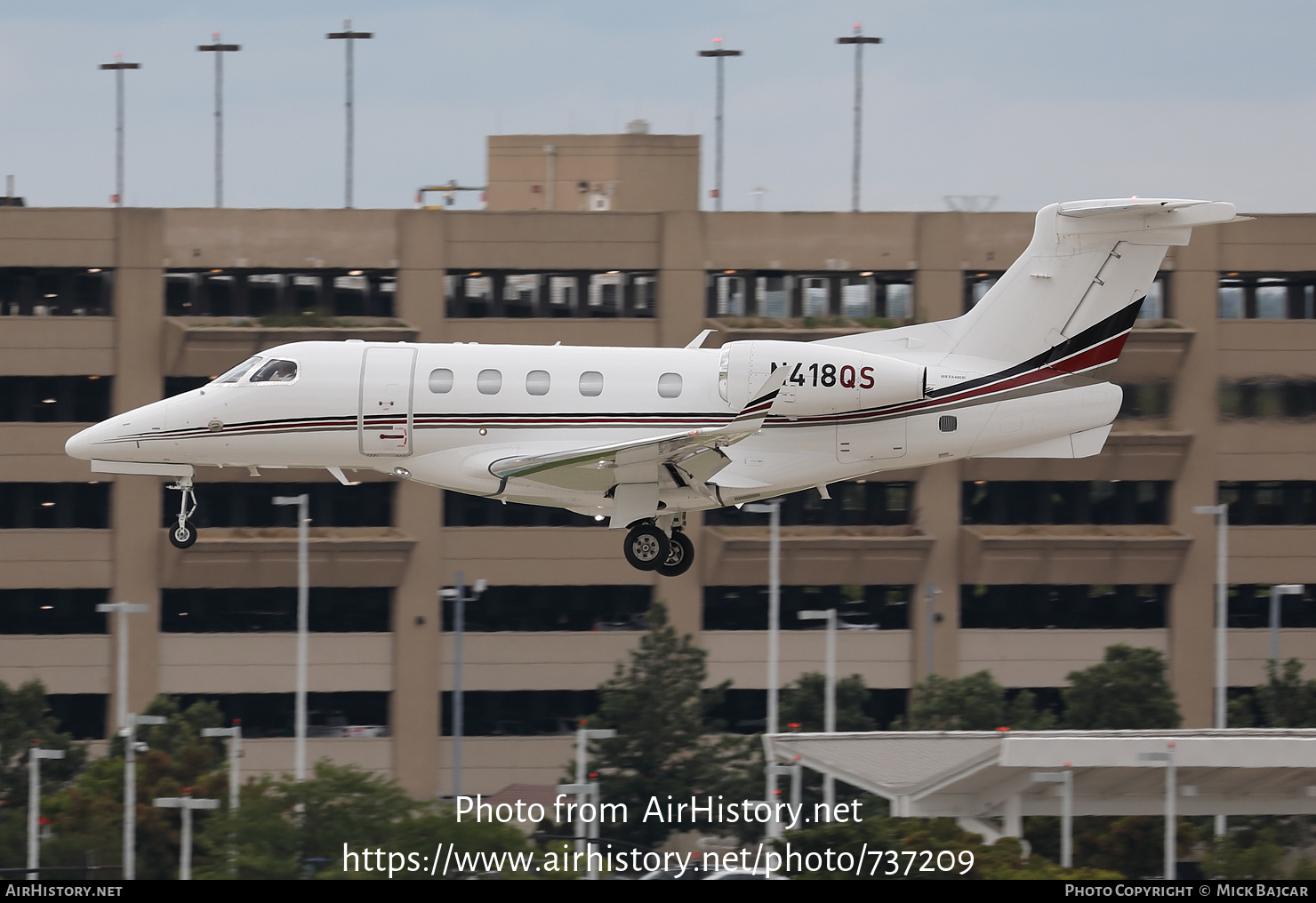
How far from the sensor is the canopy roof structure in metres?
29.5

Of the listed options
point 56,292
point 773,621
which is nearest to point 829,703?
point 773,621

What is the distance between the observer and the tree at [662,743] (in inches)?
1735

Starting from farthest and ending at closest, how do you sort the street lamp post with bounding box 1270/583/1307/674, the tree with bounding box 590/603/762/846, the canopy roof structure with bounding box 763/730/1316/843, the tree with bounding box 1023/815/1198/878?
the street lamp post with bounding box 1270/583/1307/674
the tree with bounding box 590/603/762/846
the tree with bounding box 1023/815/1198/878
the canopy roof structure with bounding box 763/730/1316/843

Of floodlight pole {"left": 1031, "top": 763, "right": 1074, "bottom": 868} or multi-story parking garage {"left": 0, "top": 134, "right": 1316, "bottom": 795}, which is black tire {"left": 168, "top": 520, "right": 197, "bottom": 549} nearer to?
floodlight pole {"left": 1031, "top": 763, "right": 1074, "bottom": 868}

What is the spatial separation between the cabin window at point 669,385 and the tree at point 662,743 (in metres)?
20.1

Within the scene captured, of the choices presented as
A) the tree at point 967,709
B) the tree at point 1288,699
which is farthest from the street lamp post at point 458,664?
the tree at point 1288,699

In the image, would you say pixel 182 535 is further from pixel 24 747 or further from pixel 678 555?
pixel 24 747

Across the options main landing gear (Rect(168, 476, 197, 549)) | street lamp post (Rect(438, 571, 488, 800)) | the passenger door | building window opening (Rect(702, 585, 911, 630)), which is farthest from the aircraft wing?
building window opening (Rect(702, 585, 911, 630))

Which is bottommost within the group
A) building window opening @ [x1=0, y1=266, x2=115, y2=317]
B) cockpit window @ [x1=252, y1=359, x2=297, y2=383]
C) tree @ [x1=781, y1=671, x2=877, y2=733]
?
tree @ [x1=781, y1=671, x2=877, y2=733]

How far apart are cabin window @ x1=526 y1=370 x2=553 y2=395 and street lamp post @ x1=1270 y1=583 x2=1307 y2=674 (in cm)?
2797

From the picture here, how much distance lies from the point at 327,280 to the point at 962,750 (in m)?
25.9

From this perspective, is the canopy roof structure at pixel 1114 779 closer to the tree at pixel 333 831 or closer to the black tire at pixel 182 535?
the tree at pixel 333 831

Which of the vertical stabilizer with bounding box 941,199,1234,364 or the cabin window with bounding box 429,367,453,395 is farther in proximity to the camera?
the vertical stabilizer with bounding box 941,199,1234,364

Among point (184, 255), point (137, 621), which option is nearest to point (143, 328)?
point (184, 255)
